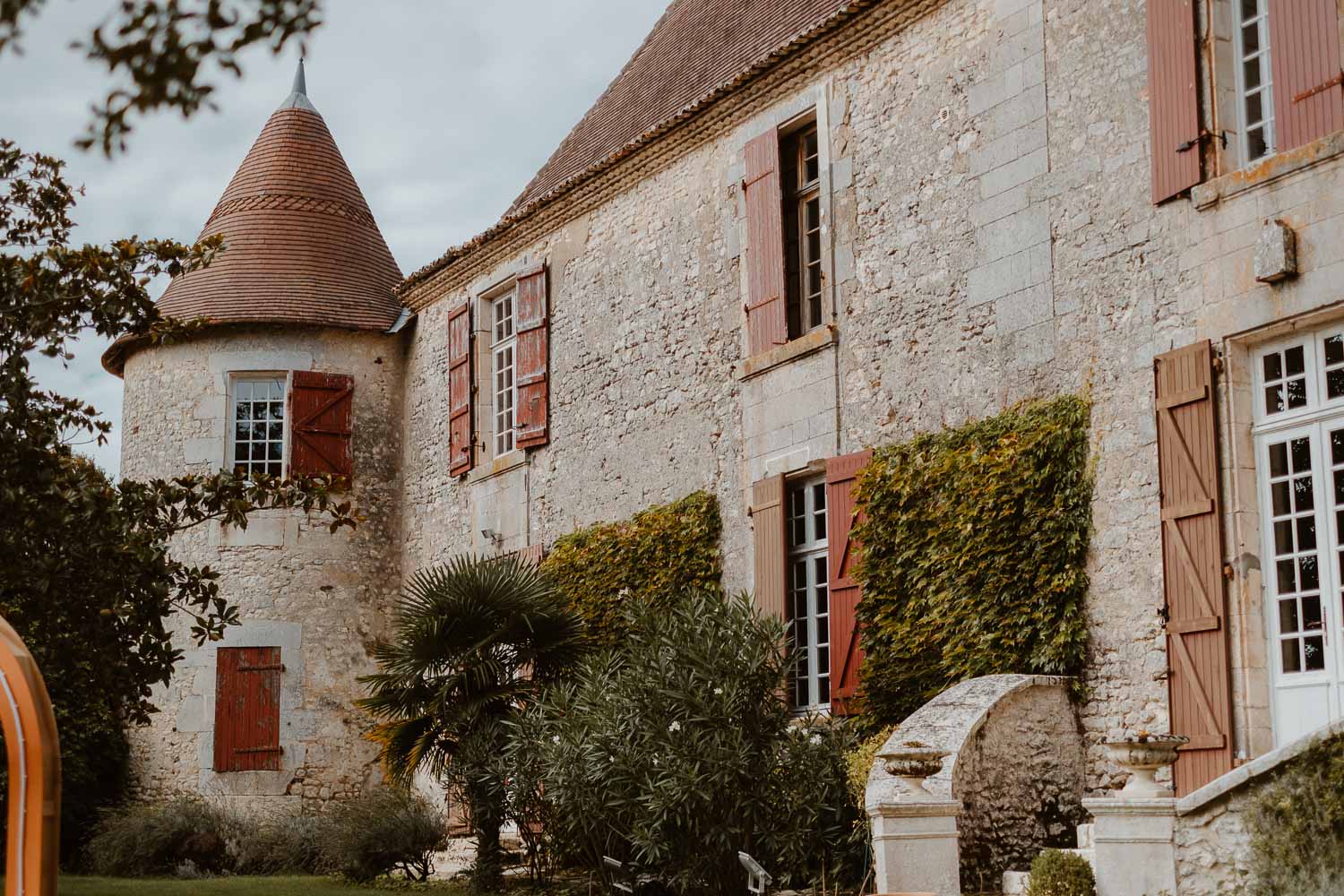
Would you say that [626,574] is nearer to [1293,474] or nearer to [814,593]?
[814,593]

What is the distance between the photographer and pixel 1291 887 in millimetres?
6520

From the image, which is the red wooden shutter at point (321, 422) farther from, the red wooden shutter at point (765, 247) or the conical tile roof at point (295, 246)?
the red wooden shutter at point (765, 247)

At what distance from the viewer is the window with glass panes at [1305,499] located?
8070mm

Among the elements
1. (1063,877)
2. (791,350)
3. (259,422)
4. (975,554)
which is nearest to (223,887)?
(259,422)

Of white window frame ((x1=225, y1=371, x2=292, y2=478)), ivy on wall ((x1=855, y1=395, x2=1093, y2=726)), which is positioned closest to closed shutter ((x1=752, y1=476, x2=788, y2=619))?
ivy on wall ((x1=855, y1=395, x2=1093, y2=726))

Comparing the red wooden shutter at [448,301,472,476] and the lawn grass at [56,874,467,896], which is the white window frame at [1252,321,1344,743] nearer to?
the lawn grass at [56,874,467,896]

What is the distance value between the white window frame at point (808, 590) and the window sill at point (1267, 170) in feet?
12.8

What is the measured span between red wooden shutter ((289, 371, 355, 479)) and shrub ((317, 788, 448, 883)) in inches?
204

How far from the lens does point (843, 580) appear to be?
1090 centimetres

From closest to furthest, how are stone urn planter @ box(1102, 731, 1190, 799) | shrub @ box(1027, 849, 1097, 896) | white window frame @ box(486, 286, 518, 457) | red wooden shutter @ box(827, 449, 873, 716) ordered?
stone urn planter @ box(1102, 731, 1190, 799) → shrub @ box(1027, 849, 1097, 896) → red wooden shutter @ box(827, 449, 873, 716) → white window frame @ box(486, 286, 518, 457)

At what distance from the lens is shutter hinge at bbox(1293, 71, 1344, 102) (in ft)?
26.7

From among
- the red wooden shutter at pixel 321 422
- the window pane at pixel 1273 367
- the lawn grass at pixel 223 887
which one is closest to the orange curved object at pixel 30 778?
the window pane at pixel 1273 367

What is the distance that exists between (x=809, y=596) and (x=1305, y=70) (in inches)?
204

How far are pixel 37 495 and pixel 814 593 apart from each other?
219 inches
